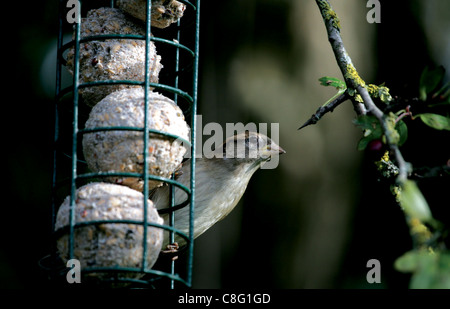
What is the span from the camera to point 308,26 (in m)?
6.72

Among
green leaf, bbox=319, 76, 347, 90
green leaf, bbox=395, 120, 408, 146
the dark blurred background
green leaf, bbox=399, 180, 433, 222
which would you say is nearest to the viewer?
green leaf, bbox=399, 180, 433, 222

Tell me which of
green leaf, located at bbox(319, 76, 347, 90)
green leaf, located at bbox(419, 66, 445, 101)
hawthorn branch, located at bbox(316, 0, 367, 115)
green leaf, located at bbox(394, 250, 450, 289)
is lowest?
green leaf, located at bbox(394, 250, 450, 289)

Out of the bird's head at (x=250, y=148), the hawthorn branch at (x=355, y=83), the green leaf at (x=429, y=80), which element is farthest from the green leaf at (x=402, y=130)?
the bird's head at (x=250, y=148)

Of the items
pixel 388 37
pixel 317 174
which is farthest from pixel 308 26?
pixel 317 174

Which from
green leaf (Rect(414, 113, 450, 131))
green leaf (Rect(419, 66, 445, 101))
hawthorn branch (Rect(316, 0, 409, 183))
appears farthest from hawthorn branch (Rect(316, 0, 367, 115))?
green leaf (Rect(419, 66, 445, 101))

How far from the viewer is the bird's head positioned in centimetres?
443

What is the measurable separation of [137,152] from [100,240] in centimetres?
41

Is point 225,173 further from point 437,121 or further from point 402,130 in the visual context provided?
point 437,121

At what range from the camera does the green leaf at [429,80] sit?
274 cm

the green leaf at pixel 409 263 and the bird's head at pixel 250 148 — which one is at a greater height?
the bird's head at pixel 250 148

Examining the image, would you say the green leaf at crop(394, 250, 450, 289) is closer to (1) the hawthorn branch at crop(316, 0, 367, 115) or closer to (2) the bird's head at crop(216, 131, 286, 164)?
(1) the hawthorn branch at crop(316, 0, 367, 115)

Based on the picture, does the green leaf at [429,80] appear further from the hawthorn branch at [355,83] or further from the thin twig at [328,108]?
the thin twig at [328,108]

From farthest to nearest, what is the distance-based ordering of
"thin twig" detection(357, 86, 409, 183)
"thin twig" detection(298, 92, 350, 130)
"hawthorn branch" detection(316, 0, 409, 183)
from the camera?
"thin twig" detection(298, 92, 350, 130) → "hawthorn branch" detection(316, 0, 409, 183) → "thin twig" detection(357, 86, 409, 183)

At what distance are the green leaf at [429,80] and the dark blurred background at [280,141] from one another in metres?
3.74
